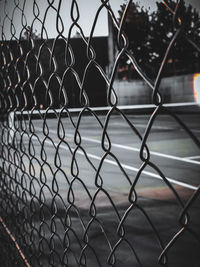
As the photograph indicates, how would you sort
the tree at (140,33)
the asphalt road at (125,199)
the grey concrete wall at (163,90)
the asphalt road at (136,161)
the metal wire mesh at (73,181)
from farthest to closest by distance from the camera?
1. the tree at (140,33)
2. the grey concrete wall at (163,90)
3. the asphalt road at (136,161)
4. the asphalt road at (125,199)
5. the metal wire mesh at (73,181)

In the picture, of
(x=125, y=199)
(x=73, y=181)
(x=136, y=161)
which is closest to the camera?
(x=73, y=181)

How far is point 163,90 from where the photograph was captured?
19.2 m

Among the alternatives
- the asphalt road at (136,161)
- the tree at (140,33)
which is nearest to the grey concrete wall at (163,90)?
the tree at (140,33)

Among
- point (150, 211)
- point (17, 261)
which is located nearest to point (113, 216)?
point (150, 211)

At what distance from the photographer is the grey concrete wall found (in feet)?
57.9

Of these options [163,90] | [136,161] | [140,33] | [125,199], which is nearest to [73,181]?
[125,199]

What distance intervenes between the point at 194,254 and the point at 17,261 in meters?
1.51

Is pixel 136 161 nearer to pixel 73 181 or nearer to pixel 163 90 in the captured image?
pixel 73 181

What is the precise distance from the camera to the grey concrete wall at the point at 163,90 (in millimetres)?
17656

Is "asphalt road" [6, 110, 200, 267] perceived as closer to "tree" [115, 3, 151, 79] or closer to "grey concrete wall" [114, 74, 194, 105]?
"grey concrete wall" [114, 74, 194, 105]

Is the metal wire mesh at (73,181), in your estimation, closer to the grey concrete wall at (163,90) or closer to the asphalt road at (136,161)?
the asphalt road at (136,161)

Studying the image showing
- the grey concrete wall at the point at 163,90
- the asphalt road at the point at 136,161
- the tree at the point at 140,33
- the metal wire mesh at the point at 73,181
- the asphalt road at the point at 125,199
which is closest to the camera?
the metal wire mesh at the point at 73,181

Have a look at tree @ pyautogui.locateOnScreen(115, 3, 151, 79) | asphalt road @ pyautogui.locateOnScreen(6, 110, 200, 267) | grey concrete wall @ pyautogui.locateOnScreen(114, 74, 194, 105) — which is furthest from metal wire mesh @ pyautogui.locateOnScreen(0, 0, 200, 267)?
tree @ pyautogui.locateOnScreen(115, 3, 151, 79)

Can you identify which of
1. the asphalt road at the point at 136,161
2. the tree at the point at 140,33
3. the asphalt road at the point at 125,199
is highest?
the tree at the point at 140,33
